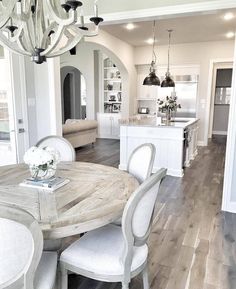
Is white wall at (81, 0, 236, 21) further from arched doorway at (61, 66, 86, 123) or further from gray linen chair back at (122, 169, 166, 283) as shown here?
arched doorway at (61, 66, 86, 123)

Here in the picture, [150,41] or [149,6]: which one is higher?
[150,41]

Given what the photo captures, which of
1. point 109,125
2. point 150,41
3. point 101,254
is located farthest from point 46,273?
point 109,125

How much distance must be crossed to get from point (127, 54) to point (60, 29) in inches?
248

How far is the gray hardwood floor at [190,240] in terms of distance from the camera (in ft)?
6.81

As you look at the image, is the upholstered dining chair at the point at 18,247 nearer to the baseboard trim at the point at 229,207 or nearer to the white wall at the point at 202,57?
the baseboard trim at the point at 229,207

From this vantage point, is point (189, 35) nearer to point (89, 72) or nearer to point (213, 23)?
point (213, 23)

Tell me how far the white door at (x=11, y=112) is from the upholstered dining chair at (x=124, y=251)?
2.36m

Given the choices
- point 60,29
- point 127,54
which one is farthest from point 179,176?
point 127,54

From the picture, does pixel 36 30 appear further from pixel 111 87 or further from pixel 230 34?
pixel 111 87

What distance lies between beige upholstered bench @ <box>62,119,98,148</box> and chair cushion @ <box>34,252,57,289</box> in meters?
4.87

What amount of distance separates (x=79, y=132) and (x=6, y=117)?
3.42m

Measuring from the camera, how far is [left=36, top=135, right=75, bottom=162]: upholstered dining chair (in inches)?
114

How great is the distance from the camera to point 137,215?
1502 mm

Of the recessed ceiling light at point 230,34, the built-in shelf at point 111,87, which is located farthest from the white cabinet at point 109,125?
the recessed ceiling light at point 230,34
